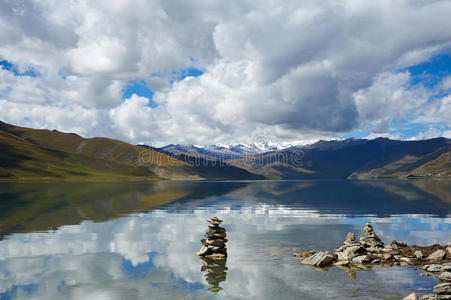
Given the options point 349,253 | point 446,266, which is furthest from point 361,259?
point 446,266

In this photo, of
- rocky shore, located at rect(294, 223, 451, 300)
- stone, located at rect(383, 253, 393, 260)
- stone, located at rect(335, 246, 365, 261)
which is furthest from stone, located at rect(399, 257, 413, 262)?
stone, located at rect(335, 246, 365, 261)

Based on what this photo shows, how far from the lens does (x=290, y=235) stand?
43.2m

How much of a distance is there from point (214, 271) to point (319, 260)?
29.8 feet

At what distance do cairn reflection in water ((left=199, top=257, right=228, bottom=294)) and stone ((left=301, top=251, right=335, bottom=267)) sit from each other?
7213mm

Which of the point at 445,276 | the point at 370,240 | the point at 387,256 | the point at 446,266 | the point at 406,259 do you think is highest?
the point at 370,240

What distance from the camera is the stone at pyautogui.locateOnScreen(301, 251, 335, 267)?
1103 inches

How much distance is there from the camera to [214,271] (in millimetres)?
26656

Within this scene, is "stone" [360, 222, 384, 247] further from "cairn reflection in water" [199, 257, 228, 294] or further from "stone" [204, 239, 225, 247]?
"cairn reflection in water" [199, 257, 228, 294]

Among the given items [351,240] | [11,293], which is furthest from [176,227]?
[11,293]

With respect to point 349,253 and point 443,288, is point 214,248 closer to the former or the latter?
point 349,253

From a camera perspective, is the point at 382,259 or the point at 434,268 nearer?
the point at 434,268

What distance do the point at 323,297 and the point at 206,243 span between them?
1462cm

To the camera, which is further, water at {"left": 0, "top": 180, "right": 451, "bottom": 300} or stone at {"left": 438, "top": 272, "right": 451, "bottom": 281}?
stone at {"left": 438, "top": 272, "right": 451, "bottom": 281}

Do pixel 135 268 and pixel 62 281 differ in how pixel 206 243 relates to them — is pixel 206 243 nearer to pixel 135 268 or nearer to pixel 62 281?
Result: pixel 135 268
